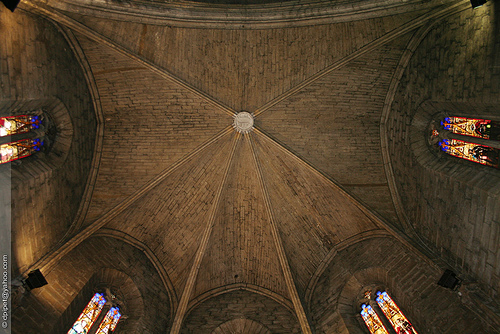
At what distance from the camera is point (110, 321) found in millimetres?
8633

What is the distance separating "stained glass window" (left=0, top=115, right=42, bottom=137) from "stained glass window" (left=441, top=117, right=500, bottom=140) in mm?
9195

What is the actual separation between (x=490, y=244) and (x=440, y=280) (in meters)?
1.16

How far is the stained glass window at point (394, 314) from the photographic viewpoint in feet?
25.8

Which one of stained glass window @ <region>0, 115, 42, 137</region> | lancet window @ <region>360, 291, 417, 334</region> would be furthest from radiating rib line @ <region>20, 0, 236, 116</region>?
lancet window @ <region>360, 291, 417, 334</region>

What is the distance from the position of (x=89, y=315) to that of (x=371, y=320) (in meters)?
6.40

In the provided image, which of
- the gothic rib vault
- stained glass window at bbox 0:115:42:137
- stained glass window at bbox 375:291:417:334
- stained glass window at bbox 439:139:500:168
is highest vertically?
the gothic rib vault

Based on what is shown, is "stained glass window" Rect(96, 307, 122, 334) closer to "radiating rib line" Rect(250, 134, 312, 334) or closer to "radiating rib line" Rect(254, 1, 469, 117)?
"radiating rib line" Rect(250, 134, 312, 334)

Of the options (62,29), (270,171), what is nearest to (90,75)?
Result: (62,29)

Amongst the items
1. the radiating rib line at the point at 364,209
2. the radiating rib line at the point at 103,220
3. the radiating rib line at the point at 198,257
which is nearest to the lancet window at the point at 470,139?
the radiating rib line at the point at 364,209

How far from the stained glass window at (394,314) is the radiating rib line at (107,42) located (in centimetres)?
621

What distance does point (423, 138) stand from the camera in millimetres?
8883

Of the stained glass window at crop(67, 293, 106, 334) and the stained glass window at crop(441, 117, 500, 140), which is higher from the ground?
the stained glass window at crop(441, 117, 500, 140)

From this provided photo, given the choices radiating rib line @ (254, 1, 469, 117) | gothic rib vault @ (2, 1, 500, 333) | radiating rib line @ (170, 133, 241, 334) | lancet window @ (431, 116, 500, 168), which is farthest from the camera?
radiating rib line @ (170, 133, 241, 334)

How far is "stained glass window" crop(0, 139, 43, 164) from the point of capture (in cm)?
736
